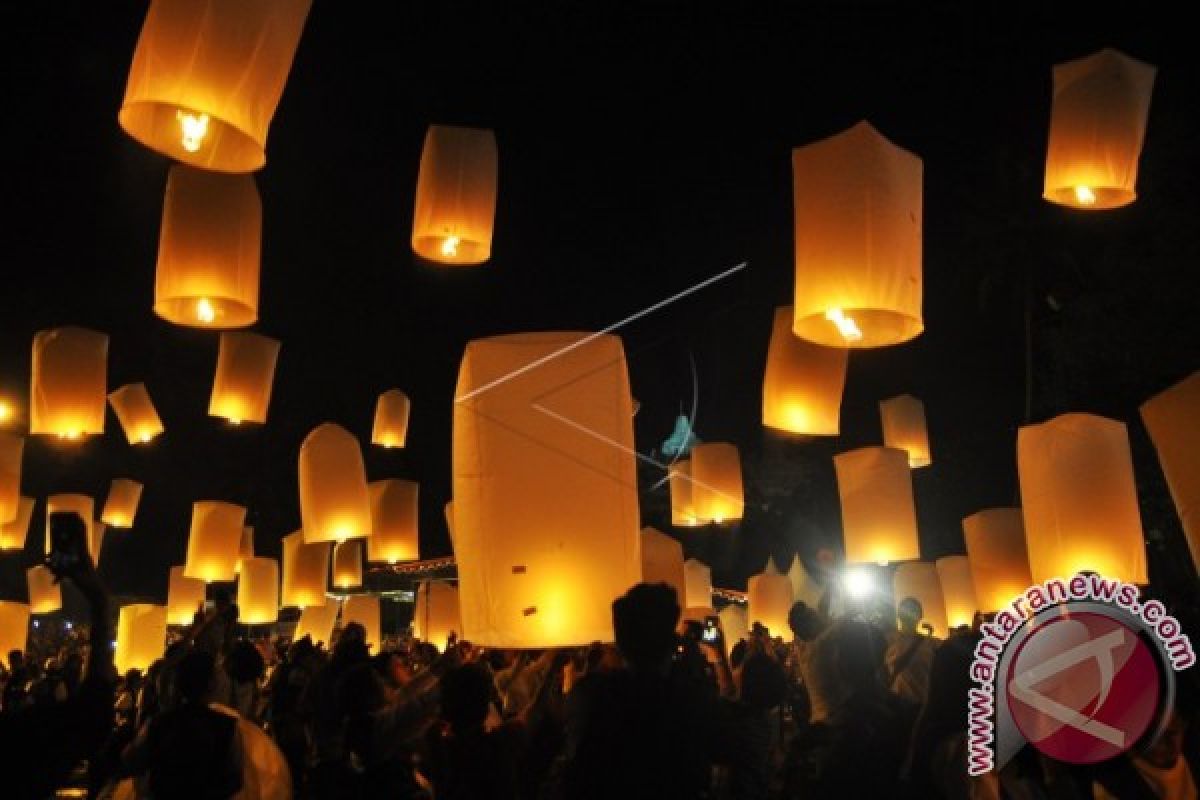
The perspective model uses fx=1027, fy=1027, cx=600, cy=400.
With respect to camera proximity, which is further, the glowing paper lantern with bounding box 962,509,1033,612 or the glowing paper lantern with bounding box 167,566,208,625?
the glowing paper lantern with bounding box 167,566,208,625

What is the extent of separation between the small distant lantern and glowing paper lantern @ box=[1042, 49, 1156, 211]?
6597mm

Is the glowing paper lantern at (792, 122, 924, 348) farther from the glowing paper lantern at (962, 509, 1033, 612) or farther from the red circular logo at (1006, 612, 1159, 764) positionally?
the glowing paper lantern at (962, 509, 1033, 612)

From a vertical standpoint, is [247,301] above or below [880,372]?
below

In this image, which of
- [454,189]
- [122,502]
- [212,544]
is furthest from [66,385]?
[122,502]

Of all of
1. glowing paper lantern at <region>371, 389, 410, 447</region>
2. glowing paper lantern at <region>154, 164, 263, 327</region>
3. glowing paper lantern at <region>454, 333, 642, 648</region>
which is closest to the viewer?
glowing paper lantern at <region>454, 333, 642, 648</region>

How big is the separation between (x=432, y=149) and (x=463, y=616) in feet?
11.5

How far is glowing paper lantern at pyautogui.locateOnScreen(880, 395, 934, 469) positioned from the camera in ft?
44.0

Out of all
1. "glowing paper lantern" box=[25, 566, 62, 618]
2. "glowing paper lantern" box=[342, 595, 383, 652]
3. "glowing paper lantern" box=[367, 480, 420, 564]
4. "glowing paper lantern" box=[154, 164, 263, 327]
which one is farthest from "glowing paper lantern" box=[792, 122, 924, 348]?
"glowing paper lantern" box=[25, 566, 62, 618]

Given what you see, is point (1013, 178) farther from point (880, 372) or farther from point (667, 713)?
point (667, 713)

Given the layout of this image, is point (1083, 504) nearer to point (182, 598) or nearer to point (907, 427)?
point (907, 427)

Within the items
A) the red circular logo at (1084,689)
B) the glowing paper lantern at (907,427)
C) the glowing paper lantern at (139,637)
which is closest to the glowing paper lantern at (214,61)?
the red circular logo at (1084,689)

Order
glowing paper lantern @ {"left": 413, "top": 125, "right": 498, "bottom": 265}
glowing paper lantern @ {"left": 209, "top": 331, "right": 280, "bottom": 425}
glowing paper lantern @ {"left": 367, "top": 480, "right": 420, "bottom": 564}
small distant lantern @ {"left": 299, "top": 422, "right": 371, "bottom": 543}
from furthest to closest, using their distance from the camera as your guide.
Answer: glowing paper lantern @ {"left": 367, "top": 480, "right": 420, "bottom": 564}, glowing paper lantern @ {"left": 209, "top": 331, "right": 280, "bottom": 425}, small distant lantern @ {"left": 299, "top": 422, "right": 371, "bottom": 543}, glowing paper lantern @ {"left": 413, "top": 125, "right": 498, "bottom": 265}

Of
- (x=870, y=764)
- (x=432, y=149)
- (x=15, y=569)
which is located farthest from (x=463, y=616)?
(x=15, y=569)

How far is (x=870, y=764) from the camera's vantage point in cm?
347
